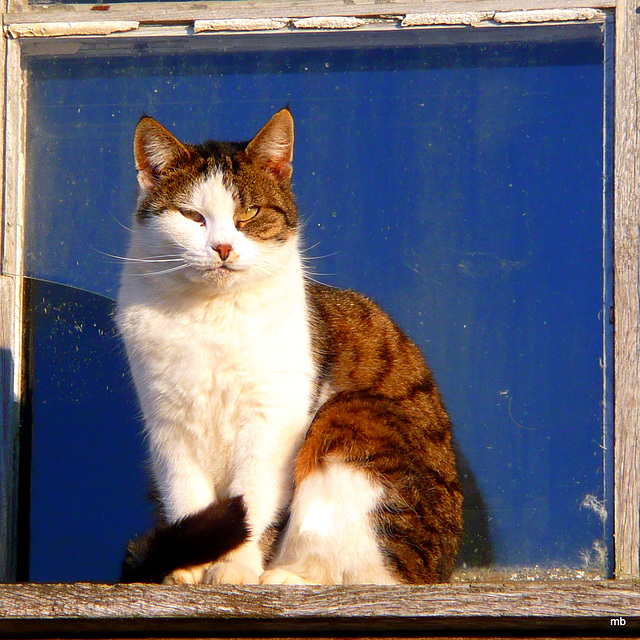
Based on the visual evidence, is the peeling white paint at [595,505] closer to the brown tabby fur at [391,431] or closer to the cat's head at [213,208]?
the brown tabby fur at [391,431]

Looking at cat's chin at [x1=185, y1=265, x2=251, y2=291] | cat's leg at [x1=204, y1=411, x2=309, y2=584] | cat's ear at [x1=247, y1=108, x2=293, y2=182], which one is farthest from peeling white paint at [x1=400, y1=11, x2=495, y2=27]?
cat's leg at [x1=204, y1=411, x2=309, y2=584]

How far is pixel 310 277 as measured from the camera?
127 inches

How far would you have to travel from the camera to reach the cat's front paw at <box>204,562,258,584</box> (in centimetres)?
235

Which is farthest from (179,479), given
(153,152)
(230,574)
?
(153,152)

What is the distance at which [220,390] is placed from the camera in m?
2.57

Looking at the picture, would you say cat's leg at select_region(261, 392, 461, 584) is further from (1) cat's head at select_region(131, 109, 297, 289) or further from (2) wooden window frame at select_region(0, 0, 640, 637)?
(1) cat's head at select_region(131, 109, 297, 289)

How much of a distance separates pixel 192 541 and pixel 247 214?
1.05m

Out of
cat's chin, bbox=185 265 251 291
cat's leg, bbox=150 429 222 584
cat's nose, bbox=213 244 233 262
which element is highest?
cat's nose, bbox=213 244 233 262

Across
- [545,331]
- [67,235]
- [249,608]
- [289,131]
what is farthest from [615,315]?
[67,235]

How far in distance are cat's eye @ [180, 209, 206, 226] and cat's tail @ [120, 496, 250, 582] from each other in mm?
891

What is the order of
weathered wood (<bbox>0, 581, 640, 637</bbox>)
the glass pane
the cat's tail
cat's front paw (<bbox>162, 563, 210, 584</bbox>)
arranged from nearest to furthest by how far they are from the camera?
weathered wood (<bbox>0, 581, 640, 637</bbox>) → the cat's tail → cat's front paw (<bbox>162, 563, 210, 584</bbox>) → the glass pane

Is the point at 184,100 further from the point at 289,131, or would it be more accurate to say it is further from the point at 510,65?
the point at 510,65

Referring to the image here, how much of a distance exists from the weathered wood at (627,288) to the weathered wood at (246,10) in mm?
448

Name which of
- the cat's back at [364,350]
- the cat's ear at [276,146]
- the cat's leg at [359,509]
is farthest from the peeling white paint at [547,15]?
the cat's leg at [359,509]
